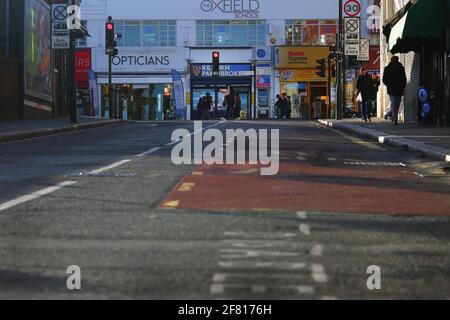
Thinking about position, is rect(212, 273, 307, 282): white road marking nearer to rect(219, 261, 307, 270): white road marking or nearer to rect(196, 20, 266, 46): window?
rect(219, 261, 307, 270): white road marking

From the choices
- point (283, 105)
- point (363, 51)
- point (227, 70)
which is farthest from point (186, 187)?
point (227, 70)

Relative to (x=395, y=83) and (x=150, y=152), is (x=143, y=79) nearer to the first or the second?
(x=395, y=83)

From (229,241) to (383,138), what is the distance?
39.8ft

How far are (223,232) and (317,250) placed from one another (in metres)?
0.84

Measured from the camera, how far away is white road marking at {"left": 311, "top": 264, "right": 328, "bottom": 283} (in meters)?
4.32

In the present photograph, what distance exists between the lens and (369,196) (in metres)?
7.76

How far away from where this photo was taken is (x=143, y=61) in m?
53.4

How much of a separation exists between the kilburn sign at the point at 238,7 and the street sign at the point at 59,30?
87.8 ft

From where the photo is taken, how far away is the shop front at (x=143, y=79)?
52906mm

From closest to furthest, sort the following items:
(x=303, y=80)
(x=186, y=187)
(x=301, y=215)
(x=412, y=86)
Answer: (x=301, y=215) → (x=186, y=187) → (x=412, y=86) → (x=303, y=80)

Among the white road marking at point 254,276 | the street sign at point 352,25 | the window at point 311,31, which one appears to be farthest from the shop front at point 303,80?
the white road marking at point 254,276

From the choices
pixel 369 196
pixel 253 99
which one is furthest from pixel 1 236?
pixel 253 99

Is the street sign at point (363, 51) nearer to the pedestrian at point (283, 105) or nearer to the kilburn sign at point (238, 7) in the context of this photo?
the pedestrian at point (283, 105)

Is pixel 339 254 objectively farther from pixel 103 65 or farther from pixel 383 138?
pixel 103 65
